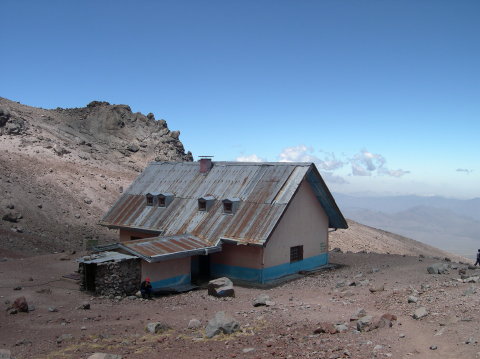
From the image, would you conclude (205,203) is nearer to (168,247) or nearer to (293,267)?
(168,247)

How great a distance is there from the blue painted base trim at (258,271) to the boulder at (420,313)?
31.9 ft

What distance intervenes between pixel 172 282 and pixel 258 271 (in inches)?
169

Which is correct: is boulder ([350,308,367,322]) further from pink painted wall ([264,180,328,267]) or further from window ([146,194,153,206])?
window ([146,194,153,206])

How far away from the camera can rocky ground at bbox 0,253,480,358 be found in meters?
12.6

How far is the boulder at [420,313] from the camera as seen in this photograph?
→ 14719 millimetres

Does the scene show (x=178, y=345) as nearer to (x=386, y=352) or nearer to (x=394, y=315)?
(x=386, y=352)

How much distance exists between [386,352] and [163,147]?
68.0 m

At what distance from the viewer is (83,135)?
71.7 metres

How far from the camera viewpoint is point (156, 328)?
14.9 meters

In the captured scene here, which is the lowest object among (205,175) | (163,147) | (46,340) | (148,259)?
(46,340)

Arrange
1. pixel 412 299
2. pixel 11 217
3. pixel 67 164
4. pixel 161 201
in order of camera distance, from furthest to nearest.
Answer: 1. pixel 67 164
2. pixel 11 217
3. pixel 161 201
4. pixel 412 299

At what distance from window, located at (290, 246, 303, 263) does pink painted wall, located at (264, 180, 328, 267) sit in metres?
0.29

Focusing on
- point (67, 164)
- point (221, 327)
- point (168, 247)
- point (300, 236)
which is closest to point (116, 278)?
point (168, 247)

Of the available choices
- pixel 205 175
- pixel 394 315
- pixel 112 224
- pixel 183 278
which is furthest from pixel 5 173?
pixel 394 315
